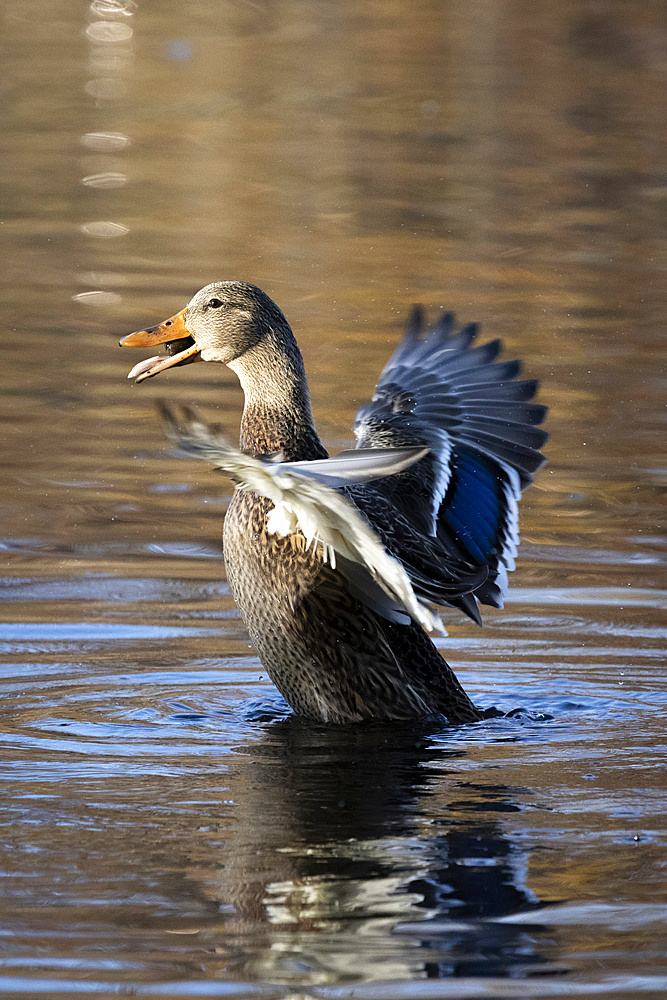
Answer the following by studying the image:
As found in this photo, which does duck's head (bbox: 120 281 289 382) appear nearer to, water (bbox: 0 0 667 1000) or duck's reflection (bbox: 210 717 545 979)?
water (bbox: 0 0 667 1000)

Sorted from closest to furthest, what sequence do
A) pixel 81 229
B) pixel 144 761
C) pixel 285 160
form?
pixel 144 761
pixel 81 229
pixel 285 160

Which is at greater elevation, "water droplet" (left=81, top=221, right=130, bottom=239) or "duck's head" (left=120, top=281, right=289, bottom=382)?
"duck's head" (left=120, top=281, right=289, bottom=382)

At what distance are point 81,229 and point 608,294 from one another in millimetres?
4592

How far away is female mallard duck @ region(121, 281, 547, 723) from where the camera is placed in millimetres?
5523

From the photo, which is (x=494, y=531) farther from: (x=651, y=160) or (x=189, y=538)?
(x=651, y=160)

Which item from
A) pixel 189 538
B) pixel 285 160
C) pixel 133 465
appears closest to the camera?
pixel 189 538

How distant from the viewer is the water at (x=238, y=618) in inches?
153

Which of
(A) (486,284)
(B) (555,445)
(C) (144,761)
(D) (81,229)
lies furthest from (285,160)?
(C) (144,761)

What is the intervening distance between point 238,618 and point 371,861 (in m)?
2.62

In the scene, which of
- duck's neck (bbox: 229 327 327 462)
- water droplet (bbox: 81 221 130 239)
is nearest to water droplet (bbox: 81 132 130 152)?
water droplet (bbox: 81 221 130 239)

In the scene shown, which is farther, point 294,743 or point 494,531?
point 494,531

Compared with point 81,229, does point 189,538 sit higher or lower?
lower

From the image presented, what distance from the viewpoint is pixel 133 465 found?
884 cm

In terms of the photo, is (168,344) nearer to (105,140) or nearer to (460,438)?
(460,438)
